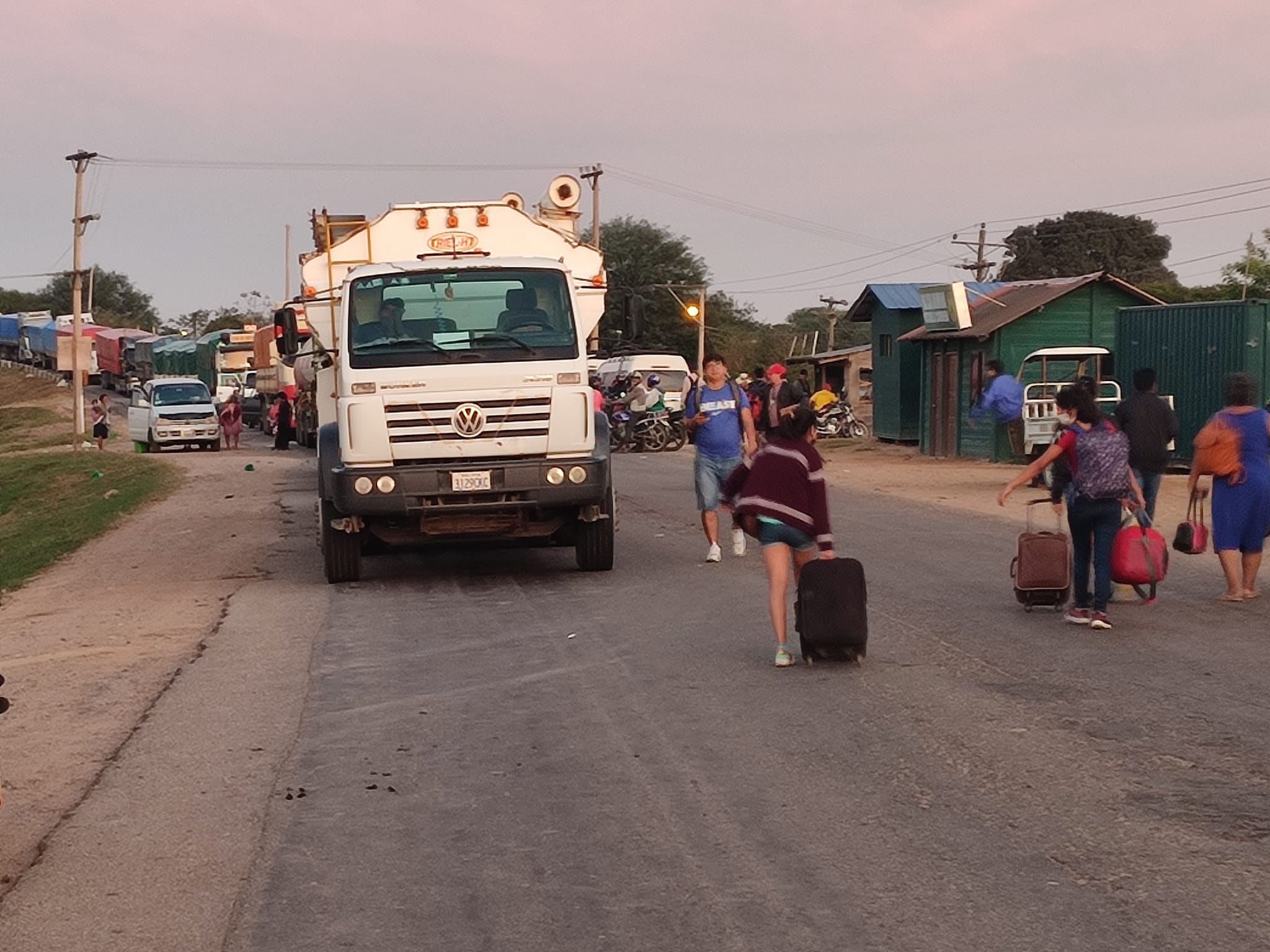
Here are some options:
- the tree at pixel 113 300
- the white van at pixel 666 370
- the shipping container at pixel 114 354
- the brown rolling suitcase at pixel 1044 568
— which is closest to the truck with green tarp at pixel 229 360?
the white van at pixel 666 370

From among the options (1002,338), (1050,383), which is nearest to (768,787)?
(1050,383)

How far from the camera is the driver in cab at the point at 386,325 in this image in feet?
46.8

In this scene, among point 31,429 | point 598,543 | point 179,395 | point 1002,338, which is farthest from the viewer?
point 31,429

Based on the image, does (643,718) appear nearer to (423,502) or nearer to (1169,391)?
(423,502)

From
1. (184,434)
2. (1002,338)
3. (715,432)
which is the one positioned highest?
(1002,338)

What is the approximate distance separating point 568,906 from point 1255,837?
258 centimetres

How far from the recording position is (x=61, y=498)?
3102 cm

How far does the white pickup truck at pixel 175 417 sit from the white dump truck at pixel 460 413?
101 ft

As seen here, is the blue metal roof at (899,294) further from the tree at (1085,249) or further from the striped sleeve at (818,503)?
the tree at (1085,249)

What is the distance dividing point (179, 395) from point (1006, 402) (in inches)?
1013

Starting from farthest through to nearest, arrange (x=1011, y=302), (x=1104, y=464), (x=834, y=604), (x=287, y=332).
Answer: (x=1011, y=302), (x=287, y=332), (x=1104, y=464), (x=834, y=604)

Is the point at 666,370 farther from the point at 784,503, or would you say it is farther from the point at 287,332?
the point at 784,503

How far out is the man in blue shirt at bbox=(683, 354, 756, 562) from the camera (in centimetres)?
1547

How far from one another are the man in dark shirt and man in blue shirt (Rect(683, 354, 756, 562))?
330 centimetres
